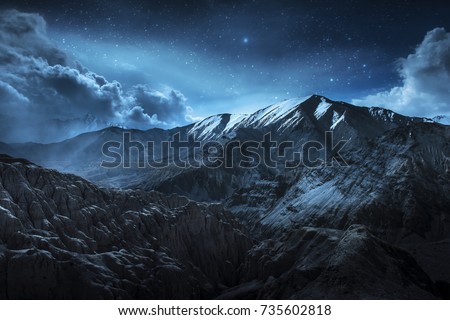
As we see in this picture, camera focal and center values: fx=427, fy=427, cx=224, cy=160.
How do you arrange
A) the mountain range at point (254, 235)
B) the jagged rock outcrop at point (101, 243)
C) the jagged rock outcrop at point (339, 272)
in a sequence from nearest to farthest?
the jagged rock outcrop at point (101, 243) → the jagged rock outcrop at point (339, 272) → the mountain range at point (254, 235)

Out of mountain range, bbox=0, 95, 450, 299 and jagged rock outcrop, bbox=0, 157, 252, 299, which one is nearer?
jagged rock outcrop, bbox=0, 157, 252, 299

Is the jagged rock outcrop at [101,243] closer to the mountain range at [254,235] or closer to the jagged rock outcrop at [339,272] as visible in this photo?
the mountain range at [254,235]

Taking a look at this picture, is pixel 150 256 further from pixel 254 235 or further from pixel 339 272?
pixel 254 235

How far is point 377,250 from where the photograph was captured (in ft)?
138

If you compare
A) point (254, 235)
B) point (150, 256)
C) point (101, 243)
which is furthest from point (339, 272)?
point (254, 235)

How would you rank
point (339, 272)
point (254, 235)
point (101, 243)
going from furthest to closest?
1. point (254, 235)
2. point (101, 243)
3. point (339, 272)

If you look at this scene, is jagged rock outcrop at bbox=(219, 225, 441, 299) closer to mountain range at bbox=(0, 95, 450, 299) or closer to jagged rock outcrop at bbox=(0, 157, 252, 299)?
mountain range at bbox=(0, 95, 450, 299)

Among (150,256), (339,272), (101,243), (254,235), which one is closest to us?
(339,272)

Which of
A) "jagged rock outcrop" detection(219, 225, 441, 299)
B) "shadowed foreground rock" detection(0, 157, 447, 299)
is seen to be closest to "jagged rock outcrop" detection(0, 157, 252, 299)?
"shadowed foreground rock" detection(0, 157, 447, 299)

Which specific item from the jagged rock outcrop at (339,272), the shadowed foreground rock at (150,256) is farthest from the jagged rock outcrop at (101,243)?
the jagged rock outcrop at (339,272)

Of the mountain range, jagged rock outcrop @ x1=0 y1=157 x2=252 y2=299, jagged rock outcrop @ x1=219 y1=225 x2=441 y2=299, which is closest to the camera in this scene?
jagged rock outcrop @ x1=0 y1=157 x2=252 y2=299

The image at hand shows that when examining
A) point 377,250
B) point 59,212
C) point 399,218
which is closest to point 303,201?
point 399,218

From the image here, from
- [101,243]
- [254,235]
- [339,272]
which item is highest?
[254,235]

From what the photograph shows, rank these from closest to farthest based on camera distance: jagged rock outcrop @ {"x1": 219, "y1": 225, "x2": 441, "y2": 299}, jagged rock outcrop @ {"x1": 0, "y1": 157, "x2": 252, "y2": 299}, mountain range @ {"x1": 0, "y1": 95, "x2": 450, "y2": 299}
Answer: jagged rock outcrop @ {"x1": 0, "y1": 157, "x2": 252, "y2": 299} < jagged rock outcrop @ {"x1": 219, "y1": 225, "x2": 441, "y2": 299} < mountain range @ {"x1": 0, "y1": 95, "x2": 450, "y2": 299}
